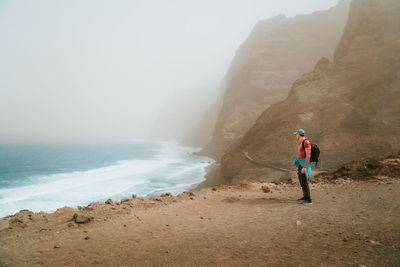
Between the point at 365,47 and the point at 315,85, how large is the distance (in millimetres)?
6880

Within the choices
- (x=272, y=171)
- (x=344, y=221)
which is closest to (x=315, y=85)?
(x=272, y=171)

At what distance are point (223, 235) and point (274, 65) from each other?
53014mm

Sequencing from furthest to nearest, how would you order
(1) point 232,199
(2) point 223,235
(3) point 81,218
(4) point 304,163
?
(1) point 232,199, (4) point 304,163, (3) point 81,218, (2) point 223,235

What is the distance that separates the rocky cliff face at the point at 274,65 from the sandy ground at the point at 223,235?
118 ft

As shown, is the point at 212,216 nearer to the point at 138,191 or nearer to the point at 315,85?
the point at 138,191

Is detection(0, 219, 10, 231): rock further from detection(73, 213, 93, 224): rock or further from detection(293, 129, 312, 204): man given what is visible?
detection(293, 129, 312, 204): man

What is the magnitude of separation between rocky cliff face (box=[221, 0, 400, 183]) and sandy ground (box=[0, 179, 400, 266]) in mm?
13403

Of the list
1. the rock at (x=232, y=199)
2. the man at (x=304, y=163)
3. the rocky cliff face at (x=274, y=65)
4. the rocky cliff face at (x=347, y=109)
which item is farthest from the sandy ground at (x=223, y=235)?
the rocky cliff face at (x=274, y=65)

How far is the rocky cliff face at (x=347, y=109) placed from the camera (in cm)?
1750

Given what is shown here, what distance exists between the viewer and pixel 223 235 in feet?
12.8

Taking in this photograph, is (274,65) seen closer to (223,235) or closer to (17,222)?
(223,235)

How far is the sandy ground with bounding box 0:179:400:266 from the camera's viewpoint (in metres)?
2.93

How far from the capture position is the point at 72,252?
11.3 ft

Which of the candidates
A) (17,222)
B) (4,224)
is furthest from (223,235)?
(4,224)
